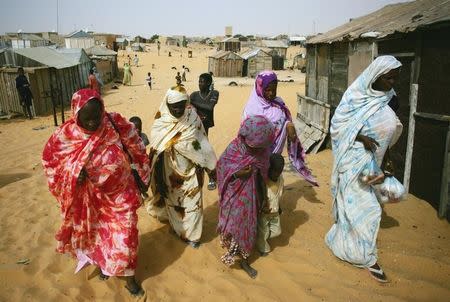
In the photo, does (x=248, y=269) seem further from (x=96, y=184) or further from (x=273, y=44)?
(x=273, y=44)

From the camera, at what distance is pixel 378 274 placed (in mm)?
3422

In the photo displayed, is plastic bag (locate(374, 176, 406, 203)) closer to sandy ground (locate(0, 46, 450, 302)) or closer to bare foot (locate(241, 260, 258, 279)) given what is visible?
sandy ground (locate(0, 46, 450, 302))

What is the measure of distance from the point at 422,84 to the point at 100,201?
14.9ft

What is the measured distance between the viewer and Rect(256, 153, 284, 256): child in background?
3592 millimetres

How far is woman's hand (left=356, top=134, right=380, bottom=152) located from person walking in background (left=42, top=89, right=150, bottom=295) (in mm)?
2218

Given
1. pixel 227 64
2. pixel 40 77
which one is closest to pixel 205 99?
pixel 40 77

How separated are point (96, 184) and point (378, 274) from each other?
2825mm

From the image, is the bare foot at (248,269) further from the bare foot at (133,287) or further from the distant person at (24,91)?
the distant person at (24,91)

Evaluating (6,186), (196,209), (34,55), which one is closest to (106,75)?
(34,55)

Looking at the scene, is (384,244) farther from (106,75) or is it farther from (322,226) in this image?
(106,75)

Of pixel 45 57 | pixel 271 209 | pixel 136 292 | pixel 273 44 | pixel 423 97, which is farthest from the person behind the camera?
pixel 273 44

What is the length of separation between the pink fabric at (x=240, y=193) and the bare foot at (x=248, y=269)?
233mm

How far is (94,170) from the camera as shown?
119 inches

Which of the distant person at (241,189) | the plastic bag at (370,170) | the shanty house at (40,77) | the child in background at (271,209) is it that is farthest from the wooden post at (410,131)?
the shanty house at (40,77)
